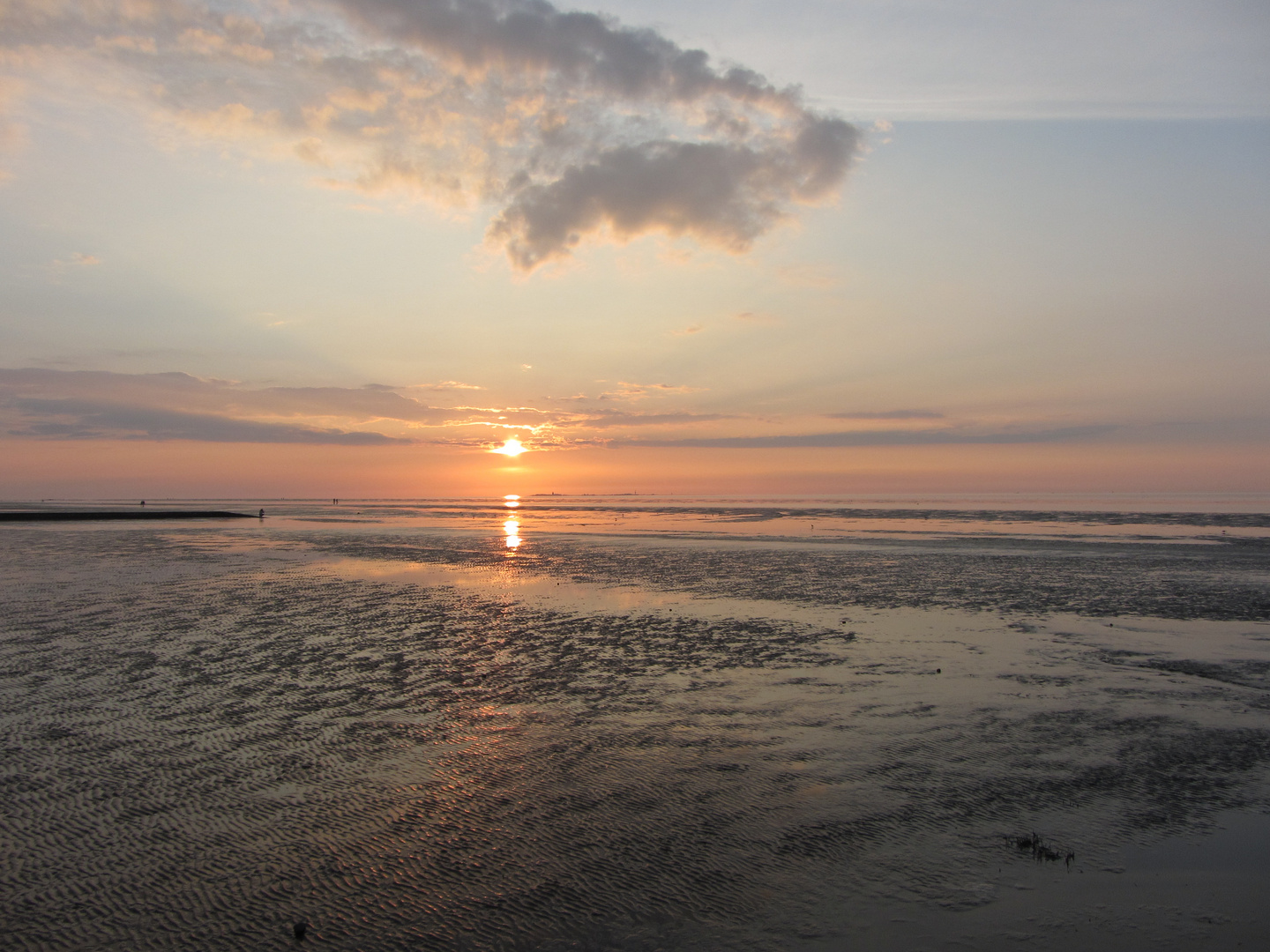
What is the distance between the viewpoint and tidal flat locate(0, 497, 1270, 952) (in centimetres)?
581

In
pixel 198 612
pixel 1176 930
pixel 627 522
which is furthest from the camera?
pixel 627 522

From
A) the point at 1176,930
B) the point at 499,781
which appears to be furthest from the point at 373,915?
the point at 1176,930

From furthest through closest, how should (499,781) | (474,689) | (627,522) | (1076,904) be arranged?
(627,522), (474,689), (499,781), (1076,904)

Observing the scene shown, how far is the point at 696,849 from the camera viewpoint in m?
6.86

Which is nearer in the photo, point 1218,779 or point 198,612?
point 1218,779

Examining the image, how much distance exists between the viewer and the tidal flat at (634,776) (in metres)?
5.81

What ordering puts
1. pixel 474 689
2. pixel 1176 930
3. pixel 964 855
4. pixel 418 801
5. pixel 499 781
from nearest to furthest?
pixel 1176 930, pixel 964 855, pixel 418 801, pixel 499 781, pixel 474 689

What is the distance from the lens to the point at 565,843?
6.92 metres

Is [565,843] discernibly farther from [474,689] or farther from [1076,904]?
[474,689]

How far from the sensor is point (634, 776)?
860cm

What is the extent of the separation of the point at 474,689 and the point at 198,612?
1134cm

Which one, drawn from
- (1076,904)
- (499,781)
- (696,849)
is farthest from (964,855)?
(499,781)

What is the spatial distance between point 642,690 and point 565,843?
5445mm

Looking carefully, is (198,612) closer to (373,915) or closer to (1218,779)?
(373,915)
